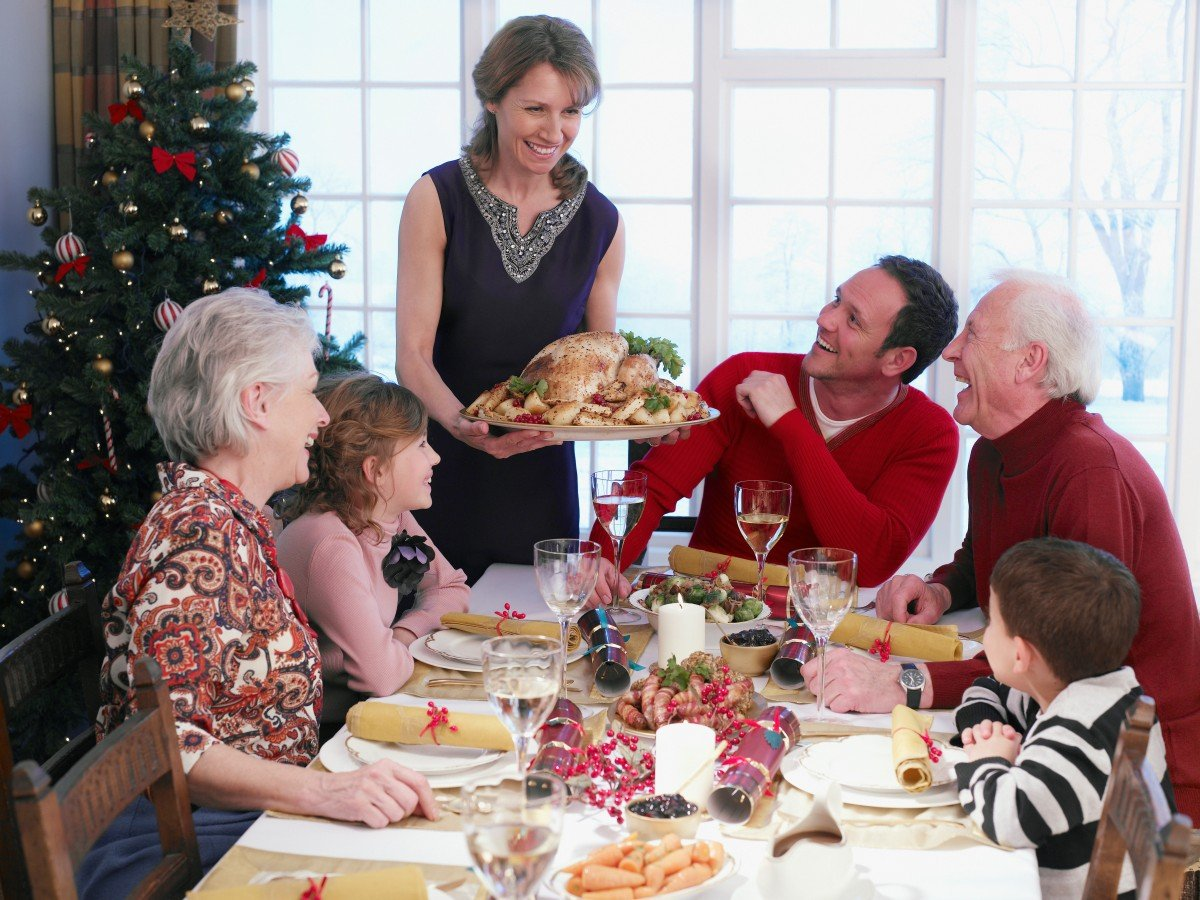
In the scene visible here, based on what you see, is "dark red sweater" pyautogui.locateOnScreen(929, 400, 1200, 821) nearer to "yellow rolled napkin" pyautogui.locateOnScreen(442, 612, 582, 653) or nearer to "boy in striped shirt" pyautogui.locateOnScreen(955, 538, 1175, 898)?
"boy in striped shirt" pyautogui.locateOnScreen(955, 538, 1175, 898)

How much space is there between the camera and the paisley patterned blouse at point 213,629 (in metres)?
1.49

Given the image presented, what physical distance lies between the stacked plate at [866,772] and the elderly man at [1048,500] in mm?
166

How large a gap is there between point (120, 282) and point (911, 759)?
106 inches

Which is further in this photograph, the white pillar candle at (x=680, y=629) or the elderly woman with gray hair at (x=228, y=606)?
the white pillar candle at (x=680, y=629)

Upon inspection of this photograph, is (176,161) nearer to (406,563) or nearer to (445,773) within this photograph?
(406,563)

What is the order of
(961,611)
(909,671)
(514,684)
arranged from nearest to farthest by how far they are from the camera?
1. (514,684)
2. (909,671)
3. (961,611)

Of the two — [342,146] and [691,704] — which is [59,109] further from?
[691,704]

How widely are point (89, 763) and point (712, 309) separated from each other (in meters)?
3.11

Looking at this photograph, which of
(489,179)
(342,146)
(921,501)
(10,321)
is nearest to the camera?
(921,501)

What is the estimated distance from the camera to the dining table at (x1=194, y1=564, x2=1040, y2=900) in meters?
1.20

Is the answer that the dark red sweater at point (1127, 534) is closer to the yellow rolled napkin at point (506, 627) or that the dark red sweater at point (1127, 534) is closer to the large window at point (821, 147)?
the yellow rolled napkin at point (506, 627)

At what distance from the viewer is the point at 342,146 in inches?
165

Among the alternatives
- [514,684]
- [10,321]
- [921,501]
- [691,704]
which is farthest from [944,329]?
[10,321]

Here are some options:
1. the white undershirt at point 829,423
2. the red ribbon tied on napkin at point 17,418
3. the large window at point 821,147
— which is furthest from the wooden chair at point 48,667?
the large window at point 821,147
